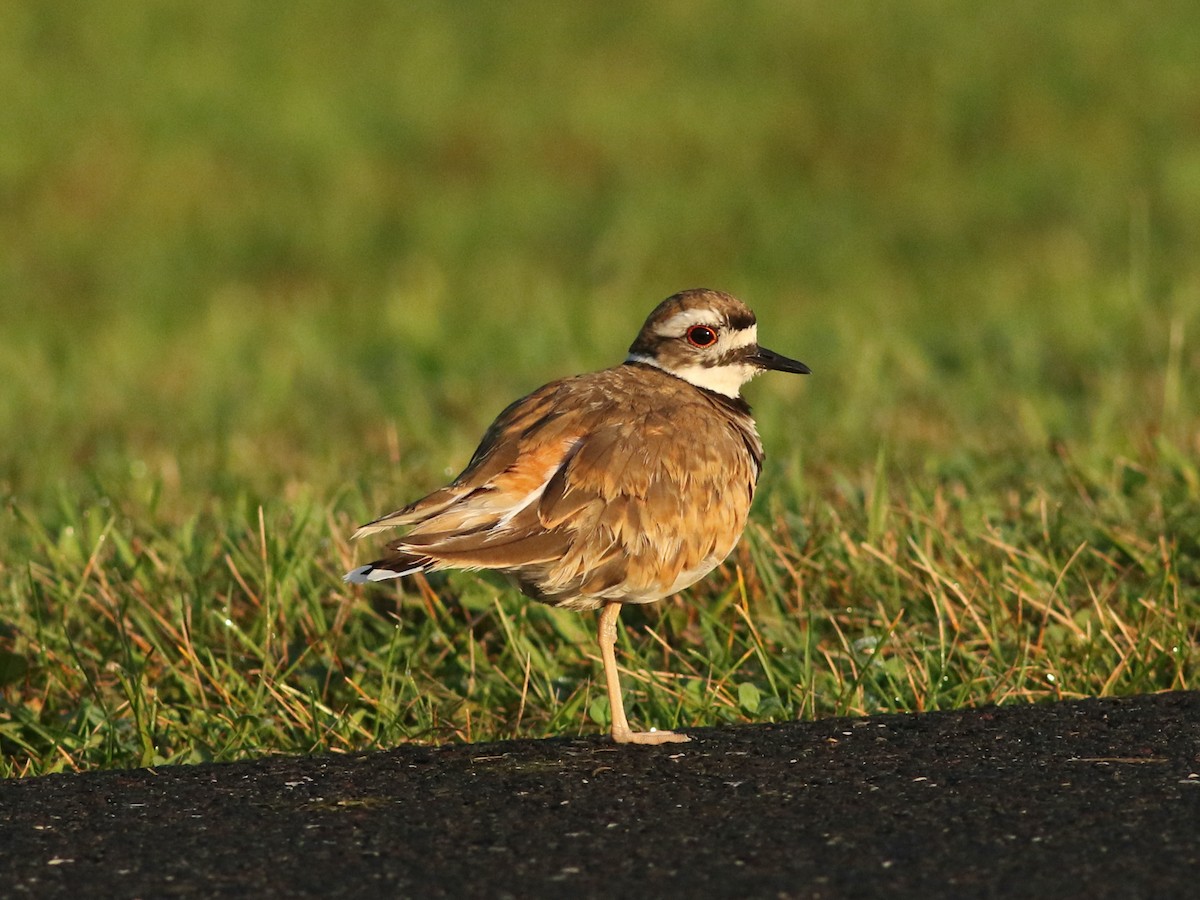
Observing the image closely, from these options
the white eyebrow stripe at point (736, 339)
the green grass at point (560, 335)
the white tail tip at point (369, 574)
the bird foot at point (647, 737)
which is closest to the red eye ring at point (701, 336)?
the white eyebrow stripe at point (736, 339)

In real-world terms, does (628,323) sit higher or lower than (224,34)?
lower

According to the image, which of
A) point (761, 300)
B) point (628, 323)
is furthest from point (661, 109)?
point (628, 323)

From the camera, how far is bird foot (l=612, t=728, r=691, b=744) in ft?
16.7

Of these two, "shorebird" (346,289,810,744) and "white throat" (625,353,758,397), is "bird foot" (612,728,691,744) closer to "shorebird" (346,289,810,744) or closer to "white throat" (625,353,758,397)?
"shorebird" (346,289,810,744)

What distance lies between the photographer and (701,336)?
20.4 ft

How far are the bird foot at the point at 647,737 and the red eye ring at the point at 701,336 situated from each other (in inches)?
60.6

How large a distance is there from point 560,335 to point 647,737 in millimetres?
7623

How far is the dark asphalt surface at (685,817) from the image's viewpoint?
12.6ft

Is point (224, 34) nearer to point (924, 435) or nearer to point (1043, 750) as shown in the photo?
point (924, 435)

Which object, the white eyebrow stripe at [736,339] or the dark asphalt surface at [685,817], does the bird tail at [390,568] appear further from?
the white eyebrow stripe at [736,339]

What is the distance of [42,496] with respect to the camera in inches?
349

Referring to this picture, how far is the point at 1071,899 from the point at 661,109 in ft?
62.9

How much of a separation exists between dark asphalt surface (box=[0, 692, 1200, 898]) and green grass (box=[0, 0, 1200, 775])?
0.63m

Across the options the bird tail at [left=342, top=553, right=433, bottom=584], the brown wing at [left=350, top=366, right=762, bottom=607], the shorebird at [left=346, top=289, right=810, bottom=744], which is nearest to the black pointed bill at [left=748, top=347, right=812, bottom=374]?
the shorebird at [left=346, top=289, right=810, bottom=744]
